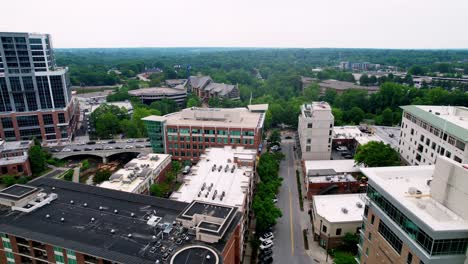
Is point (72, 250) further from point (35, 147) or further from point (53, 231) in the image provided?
point (35, 147)

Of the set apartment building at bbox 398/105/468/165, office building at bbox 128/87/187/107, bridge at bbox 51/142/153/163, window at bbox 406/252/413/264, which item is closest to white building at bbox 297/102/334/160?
apartment building at bbox 398/105/468/165

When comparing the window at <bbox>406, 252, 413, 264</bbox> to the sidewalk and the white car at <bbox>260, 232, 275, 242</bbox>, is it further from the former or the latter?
the white car at <bbox>260, 232, 275, 242</bbox>

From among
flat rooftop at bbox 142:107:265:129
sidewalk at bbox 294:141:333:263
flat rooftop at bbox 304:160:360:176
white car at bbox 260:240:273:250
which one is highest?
flat rooftop at bbox 142:107:265:129

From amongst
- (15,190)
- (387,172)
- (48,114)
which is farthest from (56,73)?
(387,172)

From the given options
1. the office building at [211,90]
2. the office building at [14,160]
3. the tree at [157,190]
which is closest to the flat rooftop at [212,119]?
the tree at [157,190]

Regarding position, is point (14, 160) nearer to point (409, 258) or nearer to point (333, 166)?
point (333, 166)

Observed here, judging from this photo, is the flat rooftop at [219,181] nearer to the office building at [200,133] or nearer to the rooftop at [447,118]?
the office building at [200,133]
